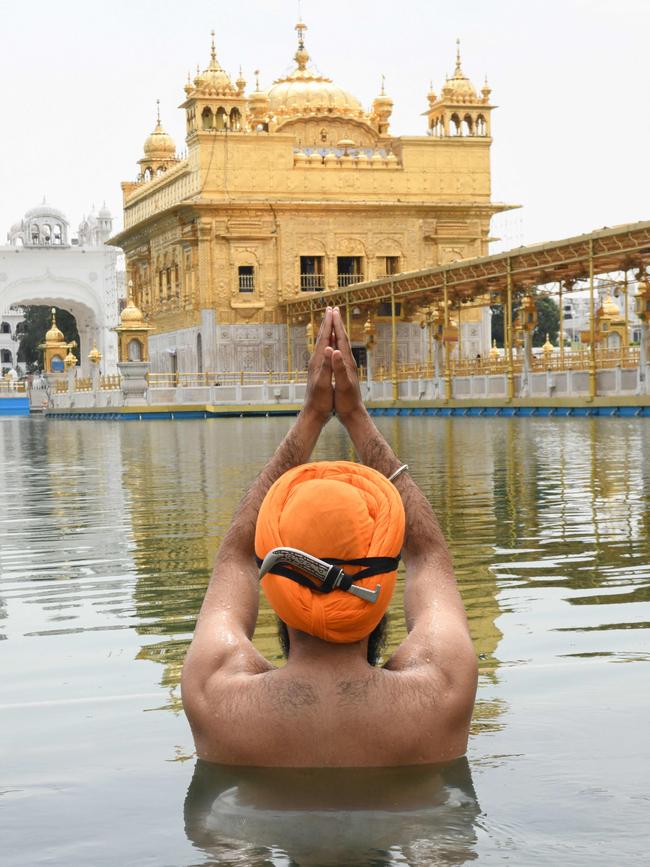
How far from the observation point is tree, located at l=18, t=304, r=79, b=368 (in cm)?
9900

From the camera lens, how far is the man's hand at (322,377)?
369 centimetres

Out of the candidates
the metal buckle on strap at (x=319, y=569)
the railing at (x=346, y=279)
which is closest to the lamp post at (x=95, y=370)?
the railing at (x=346, y=279)

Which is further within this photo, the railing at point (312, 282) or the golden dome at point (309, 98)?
the golden dome at point (309, 98)

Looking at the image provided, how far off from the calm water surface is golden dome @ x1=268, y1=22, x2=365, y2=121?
55.4 meters

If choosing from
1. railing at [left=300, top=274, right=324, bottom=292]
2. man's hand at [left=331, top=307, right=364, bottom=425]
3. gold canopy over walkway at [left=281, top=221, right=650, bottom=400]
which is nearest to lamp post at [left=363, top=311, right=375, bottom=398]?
gold canopy over walkway at [left=281, top=221, right=650, bottom=400]

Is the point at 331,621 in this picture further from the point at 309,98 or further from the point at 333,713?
the point at 309,98

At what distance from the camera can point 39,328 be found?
326ft

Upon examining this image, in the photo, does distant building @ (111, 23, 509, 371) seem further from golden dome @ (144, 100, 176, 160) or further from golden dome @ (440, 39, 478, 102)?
golden dome @ (144, 100, 176, 160)

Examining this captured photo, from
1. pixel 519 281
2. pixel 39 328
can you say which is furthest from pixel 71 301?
pixel 519 281

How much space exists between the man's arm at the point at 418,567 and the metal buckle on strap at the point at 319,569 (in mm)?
457

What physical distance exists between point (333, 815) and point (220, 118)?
188 feet

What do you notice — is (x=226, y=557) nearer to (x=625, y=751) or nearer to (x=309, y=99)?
(x=625, y=751)

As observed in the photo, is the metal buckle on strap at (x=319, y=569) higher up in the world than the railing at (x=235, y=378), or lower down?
higher up

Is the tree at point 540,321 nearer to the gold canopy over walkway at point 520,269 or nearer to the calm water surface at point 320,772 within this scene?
the gold canopy over walkway at point 520,269
